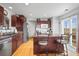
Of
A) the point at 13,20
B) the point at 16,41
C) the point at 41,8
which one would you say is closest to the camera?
the point at 41,8

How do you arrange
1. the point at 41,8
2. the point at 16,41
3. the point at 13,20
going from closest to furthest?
the point at 41,8 → the point at 13,20 → the point at 16,41

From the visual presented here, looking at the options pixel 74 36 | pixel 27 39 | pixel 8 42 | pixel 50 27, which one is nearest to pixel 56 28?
pixel 50 27

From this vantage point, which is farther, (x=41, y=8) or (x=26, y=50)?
(x=26, y=50)

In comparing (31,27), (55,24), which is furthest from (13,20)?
(55,24)

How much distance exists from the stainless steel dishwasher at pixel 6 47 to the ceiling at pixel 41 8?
0.82 m

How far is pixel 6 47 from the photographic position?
316 cm

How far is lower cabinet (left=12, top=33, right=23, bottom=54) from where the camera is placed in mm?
3347

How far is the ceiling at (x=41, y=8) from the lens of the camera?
2.87 metres

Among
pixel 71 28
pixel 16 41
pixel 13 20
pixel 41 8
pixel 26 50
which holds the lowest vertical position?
pixel 26 50

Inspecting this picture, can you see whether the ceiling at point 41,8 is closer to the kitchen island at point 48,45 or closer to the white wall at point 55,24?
the white wall at point 55,24

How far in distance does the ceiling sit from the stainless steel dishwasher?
0.82 m

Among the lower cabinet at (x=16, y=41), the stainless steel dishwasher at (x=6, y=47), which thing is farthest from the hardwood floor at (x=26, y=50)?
the stainless steel dishwasher at (x=6, y=47)

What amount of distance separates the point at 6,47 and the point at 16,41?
0.39m

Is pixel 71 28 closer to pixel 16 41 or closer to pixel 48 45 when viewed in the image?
pixel 48 45
